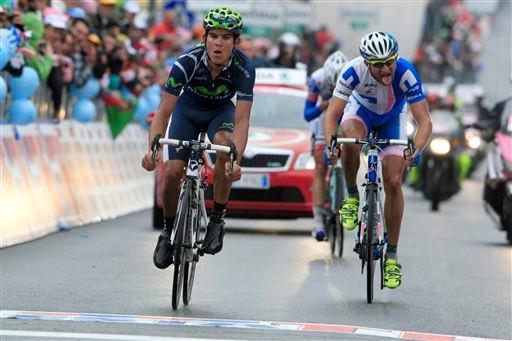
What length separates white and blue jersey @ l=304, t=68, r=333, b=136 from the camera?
48.8 ft

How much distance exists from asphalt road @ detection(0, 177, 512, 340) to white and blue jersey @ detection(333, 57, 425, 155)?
129 cm

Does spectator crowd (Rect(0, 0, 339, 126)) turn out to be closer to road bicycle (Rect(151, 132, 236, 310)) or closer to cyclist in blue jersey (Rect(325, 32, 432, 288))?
cyclist in blue jersey (Rect(325, 32, 432, 288))

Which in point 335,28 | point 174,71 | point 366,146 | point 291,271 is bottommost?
point 335,28

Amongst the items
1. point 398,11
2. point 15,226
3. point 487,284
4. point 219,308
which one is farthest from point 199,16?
point 219,308

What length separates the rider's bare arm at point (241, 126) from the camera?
32.7ft

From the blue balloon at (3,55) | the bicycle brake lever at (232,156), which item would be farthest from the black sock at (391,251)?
the blue balloon at (3,55)

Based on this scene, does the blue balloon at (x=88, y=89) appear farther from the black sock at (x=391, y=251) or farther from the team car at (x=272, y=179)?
the black sock at (x=391, y=251)

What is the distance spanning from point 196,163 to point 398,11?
34.2 m

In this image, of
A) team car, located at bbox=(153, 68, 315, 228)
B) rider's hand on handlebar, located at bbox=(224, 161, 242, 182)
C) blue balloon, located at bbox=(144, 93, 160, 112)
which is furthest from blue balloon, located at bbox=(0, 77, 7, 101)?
blue balloon, located at bbox=(144, 93, 160, 112)

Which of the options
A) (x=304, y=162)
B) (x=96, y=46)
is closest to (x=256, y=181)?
(x=304, y=162)

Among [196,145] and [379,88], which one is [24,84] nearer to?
[379,88]

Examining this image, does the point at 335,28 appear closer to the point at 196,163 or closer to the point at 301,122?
the point at 301,122

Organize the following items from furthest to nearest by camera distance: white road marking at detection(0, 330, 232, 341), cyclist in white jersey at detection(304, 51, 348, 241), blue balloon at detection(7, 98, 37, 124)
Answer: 1. blue balloon at detection(7, 98, 37, 124)
2. cyclist in white jersey at detection(304, 51, 348, 241)
3. white road marking at detection(0, 330, 232, 341)

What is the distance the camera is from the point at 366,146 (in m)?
11.5
